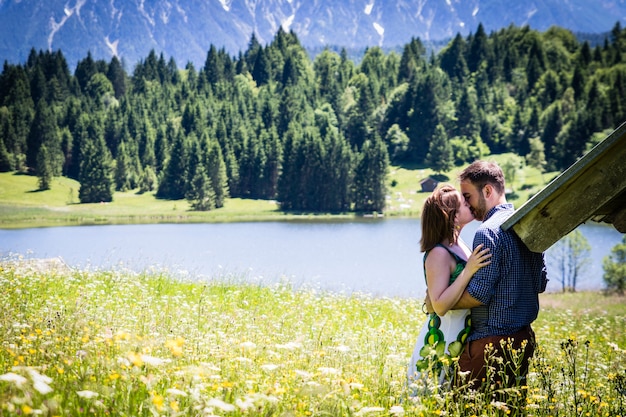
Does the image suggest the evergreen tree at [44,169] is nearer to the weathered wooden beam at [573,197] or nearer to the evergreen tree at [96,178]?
→ the evergreen tree at [96,178]

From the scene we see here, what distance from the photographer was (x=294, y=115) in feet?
505

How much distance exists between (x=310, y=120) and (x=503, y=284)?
146789mm

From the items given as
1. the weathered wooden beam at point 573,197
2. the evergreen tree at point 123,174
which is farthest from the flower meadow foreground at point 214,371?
the evergreen tree at point 123,174

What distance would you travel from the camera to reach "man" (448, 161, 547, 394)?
4785 millimetres

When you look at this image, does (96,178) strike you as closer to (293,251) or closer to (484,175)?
(293,251)

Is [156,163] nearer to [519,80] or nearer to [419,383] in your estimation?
[519,80]

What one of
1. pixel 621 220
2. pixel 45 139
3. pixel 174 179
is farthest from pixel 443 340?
pixel 45 139

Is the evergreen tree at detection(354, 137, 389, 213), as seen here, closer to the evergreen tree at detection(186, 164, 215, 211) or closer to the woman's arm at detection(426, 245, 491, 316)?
the evergreen tree at detection(186, 164, 215, 211)

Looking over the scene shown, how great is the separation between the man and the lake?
12.6 m

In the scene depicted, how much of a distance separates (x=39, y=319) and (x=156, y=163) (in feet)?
444

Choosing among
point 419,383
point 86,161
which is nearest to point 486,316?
point 419,383

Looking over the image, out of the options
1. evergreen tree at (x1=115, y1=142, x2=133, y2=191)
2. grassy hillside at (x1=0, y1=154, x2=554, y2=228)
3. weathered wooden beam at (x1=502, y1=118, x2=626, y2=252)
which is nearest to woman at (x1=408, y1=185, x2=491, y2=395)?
weathered wooden beam at (x1=502, y1=118, x2=626, y2=252)

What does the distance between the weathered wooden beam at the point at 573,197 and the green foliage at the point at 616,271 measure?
83.3 feet

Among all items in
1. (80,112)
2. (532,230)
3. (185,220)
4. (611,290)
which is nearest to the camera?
(532,230)
